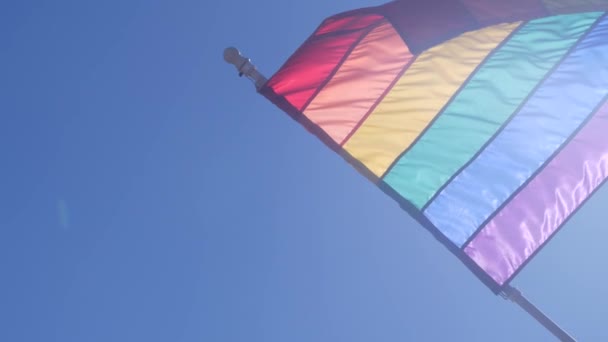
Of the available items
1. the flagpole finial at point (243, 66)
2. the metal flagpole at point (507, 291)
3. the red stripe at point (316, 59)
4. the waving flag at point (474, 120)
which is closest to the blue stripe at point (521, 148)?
the waving flag at point (474, 120)

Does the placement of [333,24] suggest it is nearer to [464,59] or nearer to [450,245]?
[464,59]

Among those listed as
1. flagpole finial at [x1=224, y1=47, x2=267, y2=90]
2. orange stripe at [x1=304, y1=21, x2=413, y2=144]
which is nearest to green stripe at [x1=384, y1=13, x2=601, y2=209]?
orange stripe at [x1=304, y1=21, x2=413, y2=144]

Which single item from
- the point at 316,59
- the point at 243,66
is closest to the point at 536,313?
the point at 316,59

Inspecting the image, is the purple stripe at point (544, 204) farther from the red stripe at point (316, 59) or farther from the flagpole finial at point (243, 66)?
the flagpole finial at point (243, 66)

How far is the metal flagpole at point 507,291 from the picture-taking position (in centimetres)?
571

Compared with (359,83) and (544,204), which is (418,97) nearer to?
(359,83)

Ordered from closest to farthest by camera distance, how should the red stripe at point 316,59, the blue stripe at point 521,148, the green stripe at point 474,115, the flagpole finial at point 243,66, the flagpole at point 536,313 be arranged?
the flagpole at point 536,313 < the red stripe at point 316,59 < the flagpole finial at point 243,66 < the green stripe at point 474,115 < the blue stripe at point 521,148

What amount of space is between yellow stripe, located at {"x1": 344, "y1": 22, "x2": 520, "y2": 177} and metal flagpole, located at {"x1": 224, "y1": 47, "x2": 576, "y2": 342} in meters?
1.14

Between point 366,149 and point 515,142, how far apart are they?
1.45 metres

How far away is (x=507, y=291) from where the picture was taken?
22.6ft

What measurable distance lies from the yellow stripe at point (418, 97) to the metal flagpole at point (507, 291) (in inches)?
45.0

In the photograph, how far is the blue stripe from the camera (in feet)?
24.8

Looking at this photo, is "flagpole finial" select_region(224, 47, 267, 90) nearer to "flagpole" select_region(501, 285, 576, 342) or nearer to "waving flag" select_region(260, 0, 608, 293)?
"waving flag" select_region(260, 0, 608, 293)

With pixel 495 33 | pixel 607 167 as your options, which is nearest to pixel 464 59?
pixel 495 33
